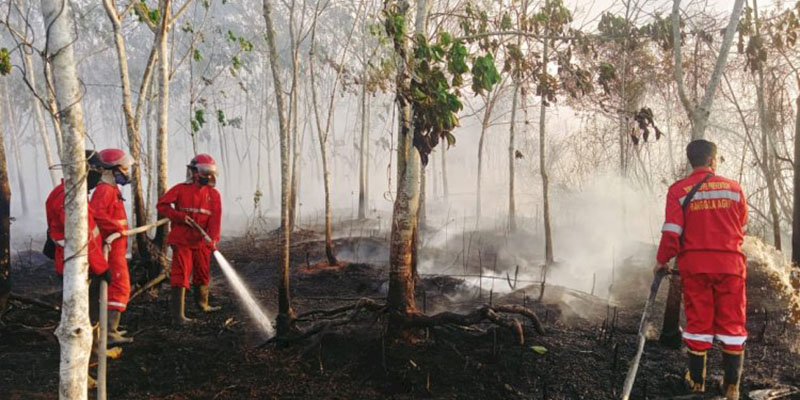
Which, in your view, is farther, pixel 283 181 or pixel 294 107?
pixel 294 107

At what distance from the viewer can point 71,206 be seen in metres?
2.72

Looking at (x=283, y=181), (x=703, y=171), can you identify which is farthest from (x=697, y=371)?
(x=283, y=181)

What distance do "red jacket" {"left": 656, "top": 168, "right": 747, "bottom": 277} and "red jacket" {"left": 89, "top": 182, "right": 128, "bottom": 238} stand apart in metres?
4.99

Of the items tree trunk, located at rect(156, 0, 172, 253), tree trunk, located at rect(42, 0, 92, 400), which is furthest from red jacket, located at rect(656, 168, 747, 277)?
tree trunk, located at rect(156, 0, 172, 253)

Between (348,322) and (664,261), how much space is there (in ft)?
9.87

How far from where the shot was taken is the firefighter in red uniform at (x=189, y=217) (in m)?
5.79

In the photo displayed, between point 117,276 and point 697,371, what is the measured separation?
527 cm

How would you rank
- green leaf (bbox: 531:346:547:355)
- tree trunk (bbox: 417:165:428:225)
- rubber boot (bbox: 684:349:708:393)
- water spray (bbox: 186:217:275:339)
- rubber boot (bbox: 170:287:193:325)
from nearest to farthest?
rubber boot (bbox: 684:349:708:393), green leaf (bbox: 531:346:547:355), water spray (bbox: 186:217:275:339), tree trunk (bbox: 417:165:428:225), rubber boot (bbox: 170:287:193:325)

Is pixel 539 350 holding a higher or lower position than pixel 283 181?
lower

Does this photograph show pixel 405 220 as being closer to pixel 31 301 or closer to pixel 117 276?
pixel 117 276

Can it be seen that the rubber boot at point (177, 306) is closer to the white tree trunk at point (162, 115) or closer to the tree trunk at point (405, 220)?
the white tree trunk at point (162, 115)

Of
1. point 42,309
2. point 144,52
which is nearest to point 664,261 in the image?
point 42,309

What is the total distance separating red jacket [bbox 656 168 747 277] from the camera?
391 centimetres

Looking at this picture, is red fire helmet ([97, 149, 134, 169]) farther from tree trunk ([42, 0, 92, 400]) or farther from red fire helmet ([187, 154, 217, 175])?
tree trunk ([42, 0, 92, 400])
